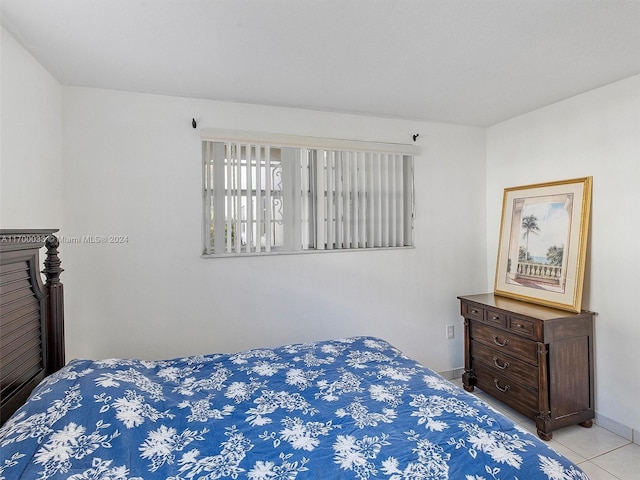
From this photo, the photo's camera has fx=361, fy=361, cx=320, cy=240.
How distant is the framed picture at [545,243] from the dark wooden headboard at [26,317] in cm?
329

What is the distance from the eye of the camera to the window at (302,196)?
9.23ft

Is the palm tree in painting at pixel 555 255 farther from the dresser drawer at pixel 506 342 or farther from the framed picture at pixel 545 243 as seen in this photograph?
the dresser drawer at pixel 506 342

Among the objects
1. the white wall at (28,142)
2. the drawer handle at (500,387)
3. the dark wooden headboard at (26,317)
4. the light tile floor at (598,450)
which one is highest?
the white wall at (28,142)

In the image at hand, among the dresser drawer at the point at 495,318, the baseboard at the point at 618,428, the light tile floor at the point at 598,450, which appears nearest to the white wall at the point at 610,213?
the baseboard at the point at 618,428

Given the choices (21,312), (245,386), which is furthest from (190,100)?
(245,386)

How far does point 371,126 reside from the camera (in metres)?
3.22

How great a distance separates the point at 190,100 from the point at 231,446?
2.38 m

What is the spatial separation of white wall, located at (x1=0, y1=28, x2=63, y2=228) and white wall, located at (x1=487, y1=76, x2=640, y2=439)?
3.67 metres

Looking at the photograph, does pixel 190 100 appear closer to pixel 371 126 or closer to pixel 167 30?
pixel 167 30

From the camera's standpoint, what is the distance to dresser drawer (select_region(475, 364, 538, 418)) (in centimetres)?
262

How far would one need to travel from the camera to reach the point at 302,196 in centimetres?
305

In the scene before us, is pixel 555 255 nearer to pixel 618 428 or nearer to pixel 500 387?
pixel 500 387

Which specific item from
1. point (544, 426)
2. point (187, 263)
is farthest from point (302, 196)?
point (544, 426)

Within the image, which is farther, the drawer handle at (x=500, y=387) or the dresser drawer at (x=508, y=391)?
the drawer handle at (x=500, y=387)
